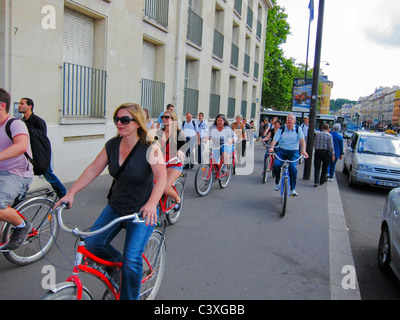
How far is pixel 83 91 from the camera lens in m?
→ 8.92

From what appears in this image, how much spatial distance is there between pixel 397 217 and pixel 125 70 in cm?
831

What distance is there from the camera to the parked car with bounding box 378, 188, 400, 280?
153 inches

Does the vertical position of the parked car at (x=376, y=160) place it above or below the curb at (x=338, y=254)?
above

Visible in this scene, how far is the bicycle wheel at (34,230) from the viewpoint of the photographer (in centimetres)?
387

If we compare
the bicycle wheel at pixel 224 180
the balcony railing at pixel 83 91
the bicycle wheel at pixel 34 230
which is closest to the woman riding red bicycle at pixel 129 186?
the bicycle wheel at pixel 34 230

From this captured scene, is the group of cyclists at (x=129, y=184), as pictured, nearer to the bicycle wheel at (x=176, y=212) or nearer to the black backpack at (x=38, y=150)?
the black backpack at (x=38, y=150)

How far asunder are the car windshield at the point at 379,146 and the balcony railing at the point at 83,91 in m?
7.75

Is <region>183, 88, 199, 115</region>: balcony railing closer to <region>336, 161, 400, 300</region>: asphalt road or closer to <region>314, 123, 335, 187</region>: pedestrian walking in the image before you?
<region>314, 123, 335, 187</region>: pedestrian walking

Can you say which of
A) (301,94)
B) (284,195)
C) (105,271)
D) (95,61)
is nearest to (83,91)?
(95,61)

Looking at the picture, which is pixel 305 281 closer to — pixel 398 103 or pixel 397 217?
pixel 397 217

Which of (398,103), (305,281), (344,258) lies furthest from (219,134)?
(398,103)

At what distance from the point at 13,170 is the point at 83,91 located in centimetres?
565

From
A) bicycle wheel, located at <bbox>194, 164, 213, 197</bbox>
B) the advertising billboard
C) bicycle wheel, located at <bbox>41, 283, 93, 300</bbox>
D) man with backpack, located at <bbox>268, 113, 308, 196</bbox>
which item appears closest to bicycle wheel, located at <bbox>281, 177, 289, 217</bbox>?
man with backpack, located at <bbox>268, 113, 308, 196</bbox>

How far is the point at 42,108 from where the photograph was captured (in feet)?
24.8
